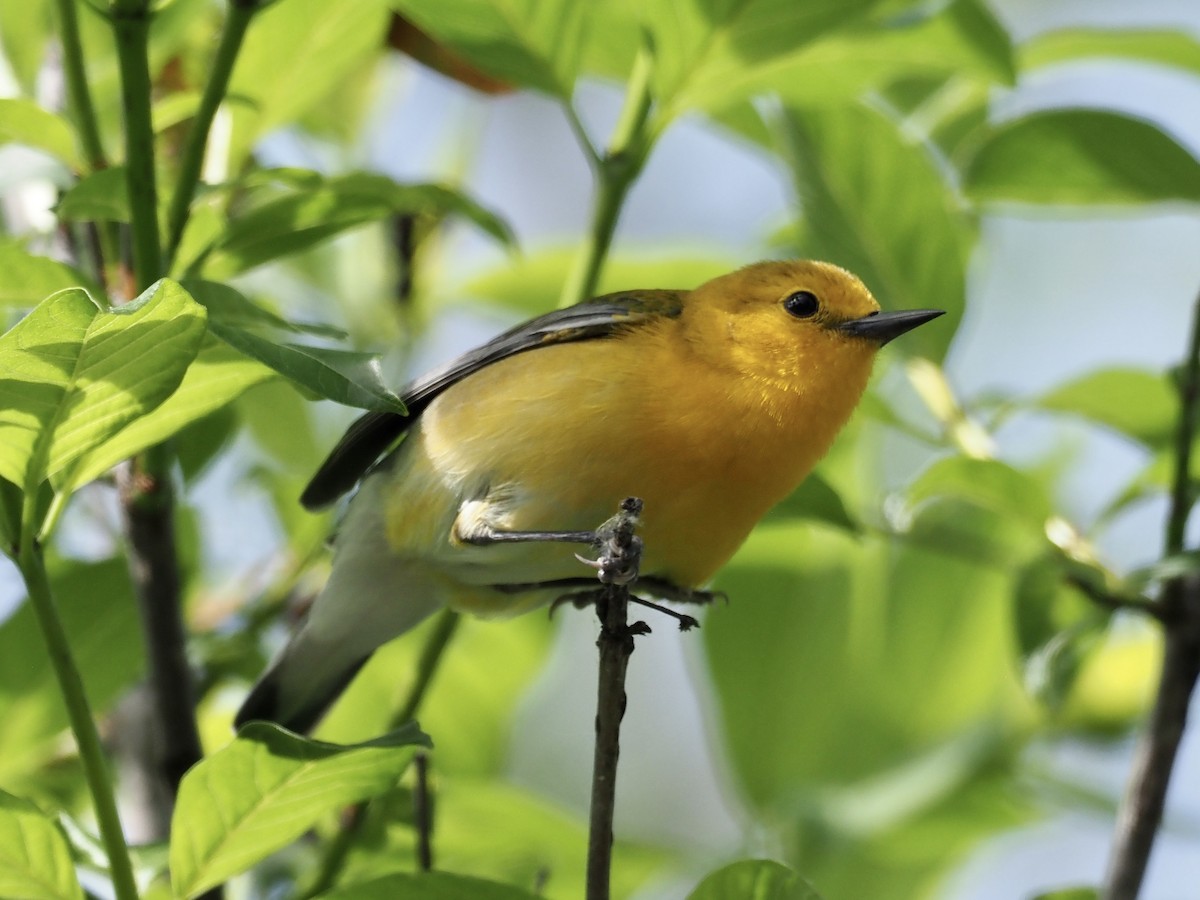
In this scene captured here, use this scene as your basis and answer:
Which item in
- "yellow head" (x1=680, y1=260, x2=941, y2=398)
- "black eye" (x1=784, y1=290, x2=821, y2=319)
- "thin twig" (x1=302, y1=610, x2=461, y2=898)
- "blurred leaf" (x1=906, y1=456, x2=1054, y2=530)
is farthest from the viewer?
"black eye" (x1=784, y1=290, x2=821, y2=319)

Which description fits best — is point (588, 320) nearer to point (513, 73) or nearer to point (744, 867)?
point (513, 73)

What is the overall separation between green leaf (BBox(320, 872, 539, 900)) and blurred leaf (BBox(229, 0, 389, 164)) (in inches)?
66.5

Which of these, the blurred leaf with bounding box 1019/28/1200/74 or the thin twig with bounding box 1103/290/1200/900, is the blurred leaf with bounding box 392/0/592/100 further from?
the thin twig with bounding box 1103/290/1200/900

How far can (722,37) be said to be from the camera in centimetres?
304

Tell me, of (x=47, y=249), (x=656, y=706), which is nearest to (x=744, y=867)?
(x=47, y=249)

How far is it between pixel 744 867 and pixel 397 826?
1225 mm

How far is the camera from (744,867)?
2160mm

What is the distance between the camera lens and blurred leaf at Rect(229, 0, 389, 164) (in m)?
3.13

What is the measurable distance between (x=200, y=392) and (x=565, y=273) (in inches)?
73.7

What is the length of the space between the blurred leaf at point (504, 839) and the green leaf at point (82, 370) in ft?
4.41

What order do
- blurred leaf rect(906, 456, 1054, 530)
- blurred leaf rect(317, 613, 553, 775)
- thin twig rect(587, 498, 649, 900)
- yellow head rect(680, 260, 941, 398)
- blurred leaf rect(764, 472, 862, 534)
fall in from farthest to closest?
blurred leaf rect(317, 613, 553, 775), yellow head rect(680, 260, 941, 398), blurred leaf rect(764, 472, 862, 534), blurred leaf rect(906, 456, 1054, 530), thin twig rect(587, 498, 649, 900)

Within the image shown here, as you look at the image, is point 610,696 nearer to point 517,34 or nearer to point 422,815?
point 422,815

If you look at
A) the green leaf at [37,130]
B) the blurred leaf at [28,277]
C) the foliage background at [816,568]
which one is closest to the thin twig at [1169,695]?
the foliage background at [816,568]

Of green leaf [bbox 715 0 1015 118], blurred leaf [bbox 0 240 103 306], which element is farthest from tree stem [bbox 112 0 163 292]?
green leaf [bbox 715 0 1015 118]
